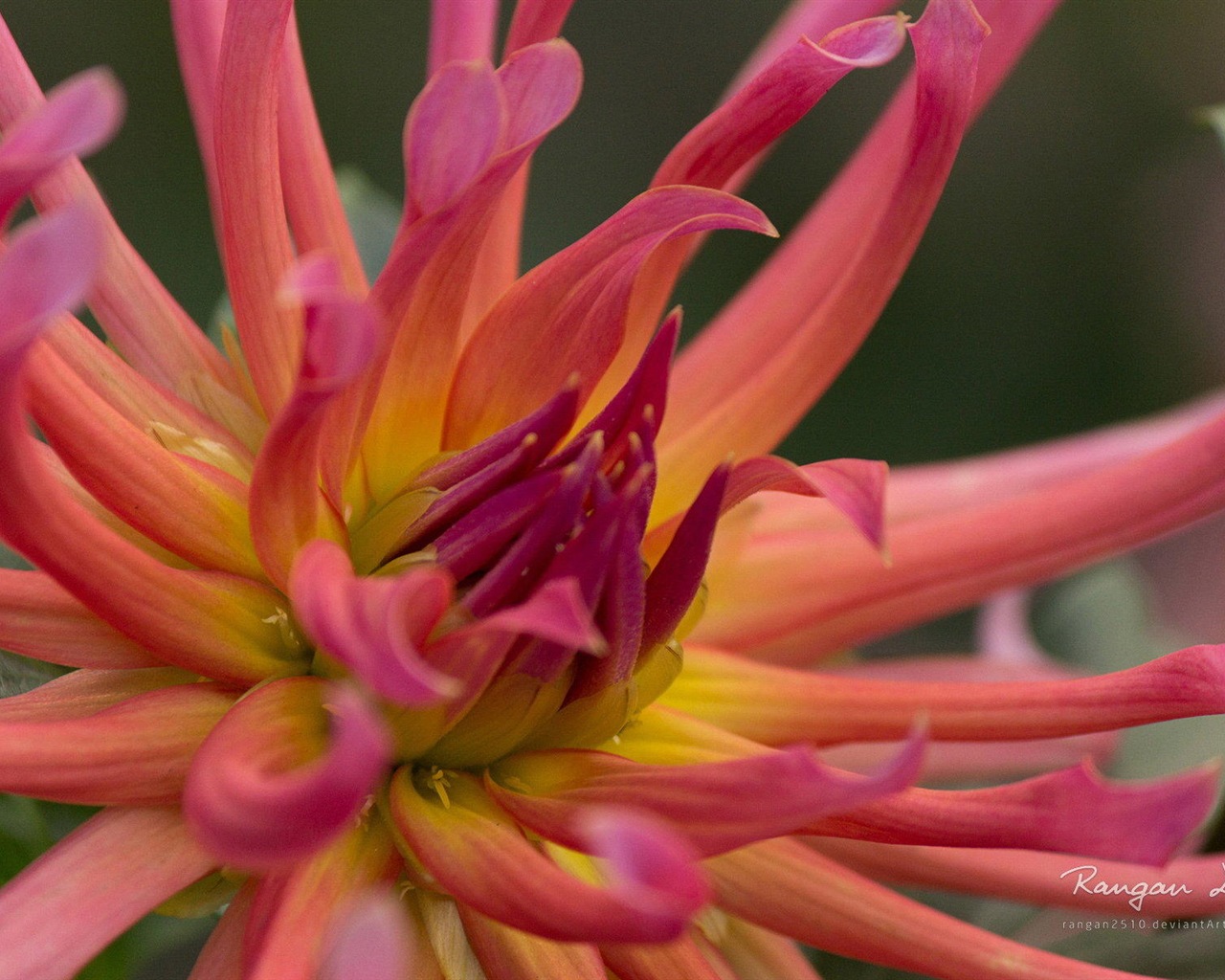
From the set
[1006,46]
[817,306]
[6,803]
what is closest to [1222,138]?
[1006,46]

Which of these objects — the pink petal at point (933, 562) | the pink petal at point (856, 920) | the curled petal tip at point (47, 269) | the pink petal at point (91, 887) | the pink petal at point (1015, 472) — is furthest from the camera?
the pink petal at point (1015, 472)

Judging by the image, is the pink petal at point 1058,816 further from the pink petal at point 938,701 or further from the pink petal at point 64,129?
the pink petal at point 64,129

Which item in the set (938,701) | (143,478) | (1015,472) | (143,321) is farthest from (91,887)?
(1015,472)

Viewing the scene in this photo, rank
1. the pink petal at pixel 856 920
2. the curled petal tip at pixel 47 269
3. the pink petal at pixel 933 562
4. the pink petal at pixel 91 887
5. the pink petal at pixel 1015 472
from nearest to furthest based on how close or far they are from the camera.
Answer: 1. the curled petal tip at pixel 47 269
2. the pink petal at pixel 91 887
3. the pink petal at pixel 856 920
4. the pink petal at pixel 933 562
5. the pink petal at pixel 1015 472

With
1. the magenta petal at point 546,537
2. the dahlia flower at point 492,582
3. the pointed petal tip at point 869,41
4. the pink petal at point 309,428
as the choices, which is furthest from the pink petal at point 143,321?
the pointed petal tip at point 869,41

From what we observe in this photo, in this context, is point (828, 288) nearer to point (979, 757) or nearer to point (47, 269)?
point (979, 757)

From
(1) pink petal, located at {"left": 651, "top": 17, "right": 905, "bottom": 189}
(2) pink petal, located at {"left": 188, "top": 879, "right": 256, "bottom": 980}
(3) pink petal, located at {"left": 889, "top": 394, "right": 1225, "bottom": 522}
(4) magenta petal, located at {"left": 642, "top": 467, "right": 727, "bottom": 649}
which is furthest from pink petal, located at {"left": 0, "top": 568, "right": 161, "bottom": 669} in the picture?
(3) pink petal, located at {"left": 889, "top": 394, "right": 1225, "bottom": 522}

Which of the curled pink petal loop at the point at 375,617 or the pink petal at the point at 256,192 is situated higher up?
the pink petal at the point at 256,192

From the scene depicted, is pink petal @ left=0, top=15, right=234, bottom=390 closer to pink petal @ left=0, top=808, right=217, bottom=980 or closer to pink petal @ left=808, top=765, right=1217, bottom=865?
pink petal @ left=0, top=808, right=217, bottom=980
